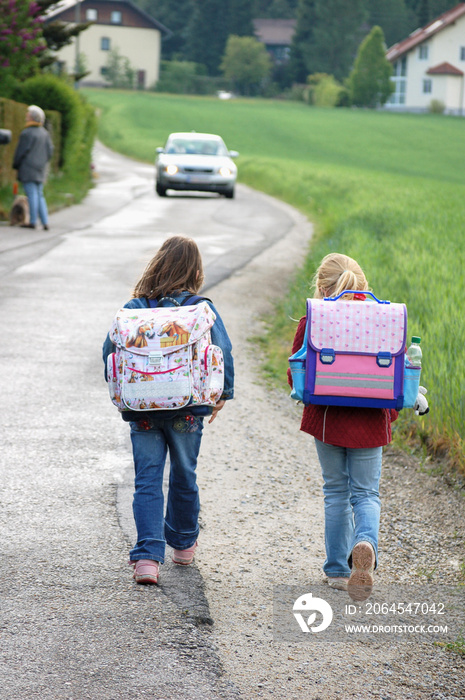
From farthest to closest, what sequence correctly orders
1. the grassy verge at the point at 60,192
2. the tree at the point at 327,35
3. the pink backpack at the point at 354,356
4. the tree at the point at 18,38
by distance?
1. the tree at the point at 327,35
2. the tree at the point at 18,38
3. the grassy verge at the point at 60,192
4. the pink backpack at the point at 354,356

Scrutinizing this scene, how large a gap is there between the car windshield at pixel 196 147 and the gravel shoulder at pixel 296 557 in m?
19.0

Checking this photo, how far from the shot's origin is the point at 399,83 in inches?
4141

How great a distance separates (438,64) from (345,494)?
99.0 meters

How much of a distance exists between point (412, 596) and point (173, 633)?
45.2 inches

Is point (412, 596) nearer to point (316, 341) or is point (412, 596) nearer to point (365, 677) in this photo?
point (365, 677)

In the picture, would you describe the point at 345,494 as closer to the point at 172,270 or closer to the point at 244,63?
the point at 172,270

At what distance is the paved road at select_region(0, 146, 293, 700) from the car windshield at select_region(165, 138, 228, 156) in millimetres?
14927

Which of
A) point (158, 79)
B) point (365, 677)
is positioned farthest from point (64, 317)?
point (158, 79)

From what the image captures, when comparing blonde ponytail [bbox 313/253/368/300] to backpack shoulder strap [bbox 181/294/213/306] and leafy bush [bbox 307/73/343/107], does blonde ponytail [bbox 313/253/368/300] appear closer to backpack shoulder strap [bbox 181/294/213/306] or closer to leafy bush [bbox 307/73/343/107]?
backpack shoulder strap [bbox 181/294/213/306]

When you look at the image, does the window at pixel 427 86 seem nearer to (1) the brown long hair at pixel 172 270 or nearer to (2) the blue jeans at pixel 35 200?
(2) the blue jeans at pixel 35 200

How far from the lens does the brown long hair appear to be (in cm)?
391

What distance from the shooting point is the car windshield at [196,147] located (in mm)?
25453

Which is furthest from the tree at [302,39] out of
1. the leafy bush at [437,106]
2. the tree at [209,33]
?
the leafy bush at [437,106]

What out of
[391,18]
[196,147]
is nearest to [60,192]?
[196,147]
